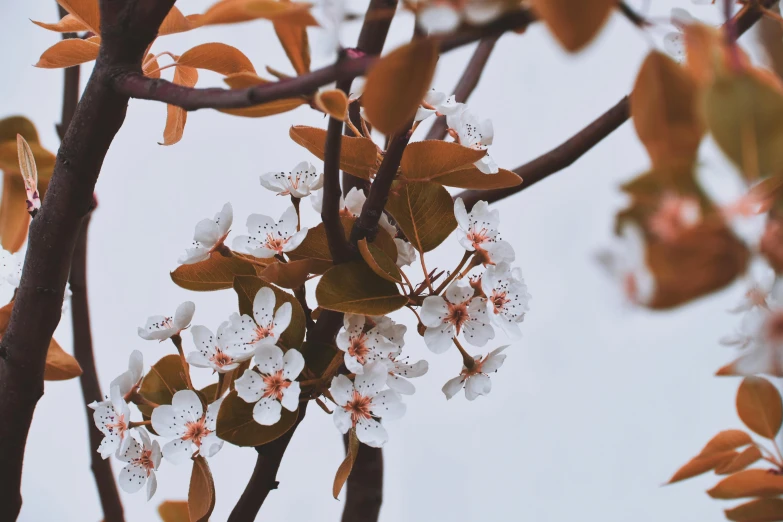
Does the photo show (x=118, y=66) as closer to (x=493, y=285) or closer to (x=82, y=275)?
(x=493, y=285)

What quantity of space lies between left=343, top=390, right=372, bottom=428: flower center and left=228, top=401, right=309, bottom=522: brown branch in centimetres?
6

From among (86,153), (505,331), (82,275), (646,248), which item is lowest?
(646,248)

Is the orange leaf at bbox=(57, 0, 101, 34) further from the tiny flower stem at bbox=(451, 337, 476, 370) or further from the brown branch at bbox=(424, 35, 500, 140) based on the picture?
the brown branch at bbox=(424, 35, 500, 140)

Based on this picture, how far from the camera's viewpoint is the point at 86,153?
1.43ft

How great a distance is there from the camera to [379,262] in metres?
0.41

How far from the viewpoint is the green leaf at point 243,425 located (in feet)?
1.41

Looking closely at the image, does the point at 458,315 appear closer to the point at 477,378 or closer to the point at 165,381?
the point at 477,378

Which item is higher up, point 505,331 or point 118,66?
point 118,66

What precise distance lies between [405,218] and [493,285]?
63 millimetres

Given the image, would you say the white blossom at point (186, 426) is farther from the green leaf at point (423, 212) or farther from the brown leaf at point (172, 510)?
the brown leaf at point (172, 510)

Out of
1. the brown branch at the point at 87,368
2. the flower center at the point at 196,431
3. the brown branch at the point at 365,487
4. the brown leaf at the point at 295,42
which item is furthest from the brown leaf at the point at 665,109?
the brown branch at the point at 87,368

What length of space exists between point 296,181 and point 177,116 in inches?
4.3

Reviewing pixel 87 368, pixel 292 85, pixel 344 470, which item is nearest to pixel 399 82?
pixel 292 85

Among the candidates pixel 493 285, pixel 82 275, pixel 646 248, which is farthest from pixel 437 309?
pixel 82 275
